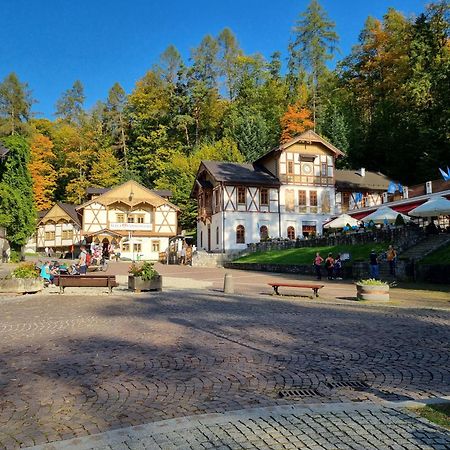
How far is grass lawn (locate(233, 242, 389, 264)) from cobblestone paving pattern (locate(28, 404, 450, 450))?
20204 millimetres

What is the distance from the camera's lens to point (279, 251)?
3459 centimetres

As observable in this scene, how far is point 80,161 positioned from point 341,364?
200 ft

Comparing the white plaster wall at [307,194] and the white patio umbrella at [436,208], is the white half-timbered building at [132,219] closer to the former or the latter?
the white plaster wall at [307,194]

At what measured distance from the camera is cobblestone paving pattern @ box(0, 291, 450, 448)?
16.0 ft

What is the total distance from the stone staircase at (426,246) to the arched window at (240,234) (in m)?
20.9

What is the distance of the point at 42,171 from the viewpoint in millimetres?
63844

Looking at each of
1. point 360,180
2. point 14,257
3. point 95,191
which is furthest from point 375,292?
point 95,191

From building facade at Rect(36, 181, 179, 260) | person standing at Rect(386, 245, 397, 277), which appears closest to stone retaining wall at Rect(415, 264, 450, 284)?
person standing at Rect(386, 245, 397, 277)

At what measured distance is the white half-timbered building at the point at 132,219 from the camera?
171 feet

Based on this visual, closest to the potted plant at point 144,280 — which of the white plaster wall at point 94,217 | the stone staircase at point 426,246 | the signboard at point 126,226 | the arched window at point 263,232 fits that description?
the stone staircase at point 426,246

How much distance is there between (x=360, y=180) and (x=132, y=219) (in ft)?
86.8

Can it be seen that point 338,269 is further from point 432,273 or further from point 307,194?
point 307,194

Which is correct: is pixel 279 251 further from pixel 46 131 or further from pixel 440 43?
pixel 46 131

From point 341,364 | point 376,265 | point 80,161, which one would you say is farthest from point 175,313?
point 80,161
